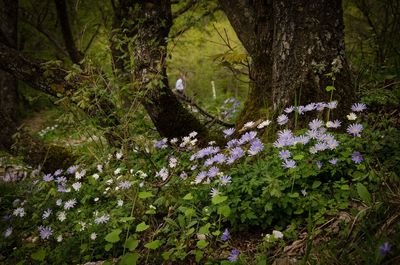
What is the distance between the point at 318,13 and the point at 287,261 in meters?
1.82

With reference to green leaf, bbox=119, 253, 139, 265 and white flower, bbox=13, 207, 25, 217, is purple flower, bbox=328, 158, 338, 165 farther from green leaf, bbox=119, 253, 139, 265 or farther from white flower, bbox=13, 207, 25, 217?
white flower, bbox=13, 207, 25, 217

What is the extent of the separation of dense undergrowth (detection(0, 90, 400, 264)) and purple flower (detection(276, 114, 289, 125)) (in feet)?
0.04

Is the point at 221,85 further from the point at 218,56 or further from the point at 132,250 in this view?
the point at 132,250

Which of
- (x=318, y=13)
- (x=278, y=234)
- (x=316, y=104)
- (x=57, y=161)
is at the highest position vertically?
(x=318, y=13)

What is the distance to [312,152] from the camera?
232cm

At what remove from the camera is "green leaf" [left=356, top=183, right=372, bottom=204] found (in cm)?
200

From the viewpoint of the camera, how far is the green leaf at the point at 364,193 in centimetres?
200

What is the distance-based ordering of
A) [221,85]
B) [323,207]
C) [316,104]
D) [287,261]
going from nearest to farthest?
[287,261]
[323,207]
[316,104]
[221,85]

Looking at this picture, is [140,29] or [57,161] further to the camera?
[57,161]

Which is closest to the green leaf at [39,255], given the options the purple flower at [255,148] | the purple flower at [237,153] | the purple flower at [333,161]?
the purple flower at [237,153]

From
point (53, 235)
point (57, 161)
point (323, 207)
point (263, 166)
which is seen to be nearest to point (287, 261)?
point (323, 207)

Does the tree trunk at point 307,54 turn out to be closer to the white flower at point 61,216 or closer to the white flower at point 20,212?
the white flower at point 61,216

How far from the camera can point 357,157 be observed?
2211mm

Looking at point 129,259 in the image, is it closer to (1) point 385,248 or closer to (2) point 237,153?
(2) point 237,153
